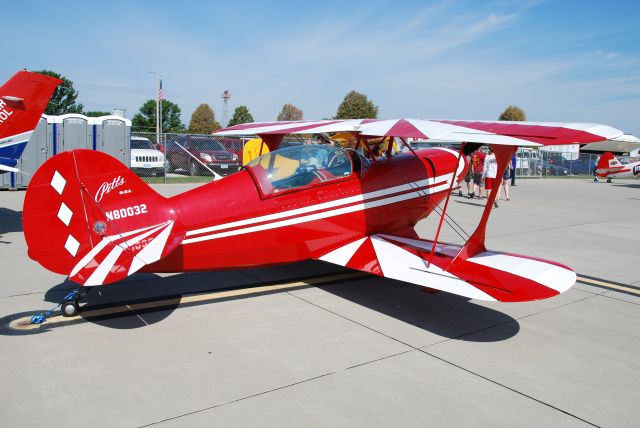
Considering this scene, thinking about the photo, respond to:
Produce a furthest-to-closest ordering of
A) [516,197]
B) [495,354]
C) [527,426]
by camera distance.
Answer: [516,197]
[495,354]
[527,426]

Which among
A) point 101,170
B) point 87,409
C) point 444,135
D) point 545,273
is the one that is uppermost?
point 444,135

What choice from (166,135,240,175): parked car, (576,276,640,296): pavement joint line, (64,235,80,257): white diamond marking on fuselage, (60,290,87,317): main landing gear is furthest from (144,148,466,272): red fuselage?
(166,135,240,175): parked car

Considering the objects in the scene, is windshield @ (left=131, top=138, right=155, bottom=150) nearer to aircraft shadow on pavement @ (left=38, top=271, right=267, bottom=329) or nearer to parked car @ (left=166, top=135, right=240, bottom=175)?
parked car @ (left=166, top=135, right=240, bottom=175)

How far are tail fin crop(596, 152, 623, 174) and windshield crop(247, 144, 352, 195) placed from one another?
1145 inches

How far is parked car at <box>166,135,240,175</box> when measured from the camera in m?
22.6

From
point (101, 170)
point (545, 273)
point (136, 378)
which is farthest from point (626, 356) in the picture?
point (101, 170)

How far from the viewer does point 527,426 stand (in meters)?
3.27

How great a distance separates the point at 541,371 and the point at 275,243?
120 inches

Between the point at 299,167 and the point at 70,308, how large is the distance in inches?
116

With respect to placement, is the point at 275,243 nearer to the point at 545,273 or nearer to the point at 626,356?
the point at 545,273

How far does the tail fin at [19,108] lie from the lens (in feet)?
28.2

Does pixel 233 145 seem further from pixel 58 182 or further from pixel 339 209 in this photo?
pixel 58 182

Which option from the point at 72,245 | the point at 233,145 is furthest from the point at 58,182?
the point at 233,145

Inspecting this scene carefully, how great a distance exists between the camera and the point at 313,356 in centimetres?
425
